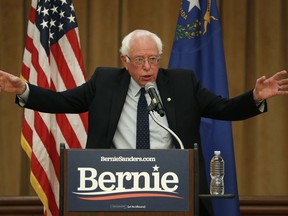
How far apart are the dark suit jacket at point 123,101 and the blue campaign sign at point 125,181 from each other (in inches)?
31.1

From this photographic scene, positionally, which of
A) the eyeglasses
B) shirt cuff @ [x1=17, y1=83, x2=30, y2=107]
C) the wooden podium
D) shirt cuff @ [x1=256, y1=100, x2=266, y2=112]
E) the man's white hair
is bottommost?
the wooden podium

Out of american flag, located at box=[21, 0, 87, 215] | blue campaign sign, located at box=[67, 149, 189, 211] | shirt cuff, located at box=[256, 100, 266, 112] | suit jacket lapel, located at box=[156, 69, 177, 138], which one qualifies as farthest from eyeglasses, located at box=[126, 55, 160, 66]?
american flag, located at box=[21, 0, 87, 215]

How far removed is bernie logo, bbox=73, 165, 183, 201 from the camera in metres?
2.88

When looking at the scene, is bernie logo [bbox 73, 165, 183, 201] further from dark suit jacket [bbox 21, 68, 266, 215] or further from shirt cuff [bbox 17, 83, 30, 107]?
shirt cuff [bbox 17, 83, 30, 107]

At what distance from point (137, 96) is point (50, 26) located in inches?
57.3

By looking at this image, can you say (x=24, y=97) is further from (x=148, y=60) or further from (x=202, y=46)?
(x=202, y=46)

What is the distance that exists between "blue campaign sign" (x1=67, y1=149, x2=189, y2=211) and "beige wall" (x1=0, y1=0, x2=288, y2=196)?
2.96 metres

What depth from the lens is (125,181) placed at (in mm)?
2893

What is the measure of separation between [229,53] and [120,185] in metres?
3.22

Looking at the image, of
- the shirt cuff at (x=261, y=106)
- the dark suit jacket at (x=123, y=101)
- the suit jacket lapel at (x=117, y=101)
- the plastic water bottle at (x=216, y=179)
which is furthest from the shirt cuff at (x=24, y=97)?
the shirt cuff at (x=261, y=106)

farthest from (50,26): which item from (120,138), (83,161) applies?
(83,161)

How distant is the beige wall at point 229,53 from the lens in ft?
19.1

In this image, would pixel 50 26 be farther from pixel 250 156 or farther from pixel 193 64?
pixel 250 156

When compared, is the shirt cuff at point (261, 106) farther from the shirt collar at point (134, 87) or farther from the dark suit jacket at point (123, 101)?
the shirt collar at point (134, 87)
